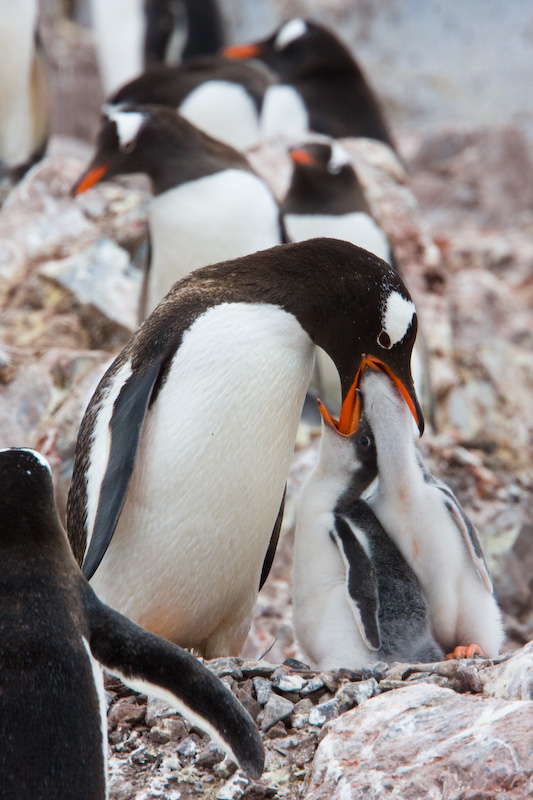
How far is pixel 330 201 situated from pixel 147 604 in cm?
294

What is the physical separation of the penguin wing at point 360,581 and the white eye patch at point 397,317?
0.45 m

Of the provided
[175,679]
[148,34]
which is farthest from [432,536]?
[148,34]

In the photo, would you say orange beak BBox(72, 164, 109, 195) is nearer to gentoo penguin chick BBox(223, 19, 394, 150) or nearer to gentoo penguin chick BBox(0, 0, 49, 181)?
gentoo penguin chick BBox(0, 0, 49, 181)

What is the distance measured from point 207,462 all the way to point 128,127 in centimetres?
210

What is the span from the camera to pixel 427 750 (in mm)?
1523

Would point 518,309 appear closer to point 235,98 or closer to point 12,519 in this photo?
point 235,98

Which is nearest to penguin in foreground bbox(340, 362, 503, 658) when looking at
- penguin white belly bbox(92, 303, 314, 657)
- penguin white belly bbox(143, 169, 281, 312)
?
penguin white belly bbox(92, 303, 314, 657)

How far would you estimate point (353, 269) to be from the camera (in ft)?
7.42

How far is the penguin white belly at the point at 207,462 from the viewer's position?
222cm

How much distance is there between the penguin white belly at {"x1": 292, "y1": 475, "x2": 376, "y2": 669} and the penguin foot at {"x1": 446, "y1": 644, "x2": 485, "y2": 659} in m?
0.18

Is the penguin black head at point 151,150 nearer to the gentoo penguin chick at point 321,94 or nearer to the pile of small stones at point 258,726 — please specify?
the pile of small stones at point 258,726

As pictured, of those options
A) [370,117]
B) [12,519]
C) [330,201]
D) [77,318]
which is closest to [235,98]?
[370,117]

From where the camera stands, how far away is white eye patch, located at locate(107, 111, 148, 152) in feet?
12.8

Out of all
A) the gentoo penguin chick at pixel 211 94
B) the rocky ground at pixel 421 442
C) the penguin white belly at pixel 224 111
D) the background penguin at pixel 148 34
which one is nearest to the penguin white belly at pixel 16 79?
the gentoo penguin chick at pixel 211 94
